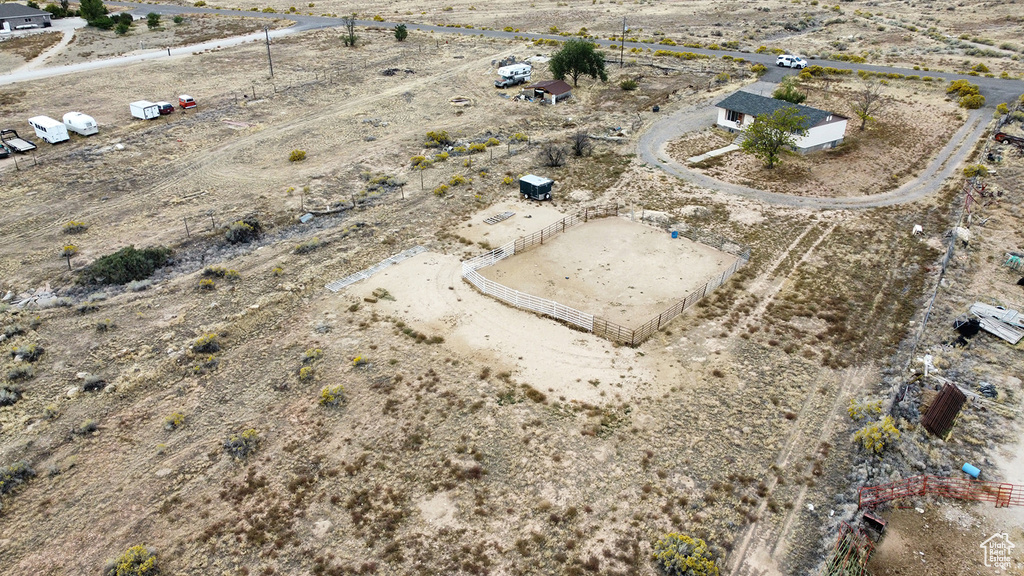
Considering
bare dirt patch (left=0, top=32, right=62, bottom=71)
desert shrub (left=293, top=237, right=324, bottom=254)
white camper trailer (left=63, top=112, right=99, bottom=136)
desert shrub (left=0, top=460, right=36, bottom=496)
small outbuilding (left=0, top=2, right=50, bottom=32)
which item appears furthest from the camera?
small outbuilding (left=0, top=2, right=50, bottom=32)

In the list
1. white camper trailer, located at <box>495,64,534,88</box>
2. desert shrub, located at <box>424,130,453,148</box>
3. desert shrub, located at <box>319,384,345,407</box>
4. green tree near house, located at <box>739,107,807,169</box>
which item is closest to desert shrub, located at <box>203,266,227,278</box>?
desert shrub, located at <box>319,384,345,407</box>

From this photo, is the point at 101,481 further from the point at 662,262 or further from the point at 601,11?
the point at 601,11

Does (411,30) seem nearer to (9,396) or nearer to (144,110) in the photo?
(144,110)

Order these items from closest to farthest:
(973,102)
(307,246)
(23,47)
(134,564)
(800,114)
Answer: (134,564)
(307,246)
(800,114)
(973,102)
(23,47)

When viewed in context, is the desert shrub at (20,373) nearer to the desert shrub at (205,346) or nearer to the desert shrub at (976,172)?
the desert shrub at (205,346)

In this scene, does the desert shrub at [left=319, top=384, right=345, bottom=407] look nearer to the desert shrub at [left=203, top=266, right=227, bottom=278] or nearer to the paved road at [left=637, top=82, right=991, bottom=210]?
the desert shrub at [left=203, top=266, right=227, bottom=278]

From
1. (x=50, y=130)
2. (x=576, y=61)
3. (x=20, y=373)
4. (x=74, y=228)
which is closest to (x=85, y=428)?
(x=20, y=373)
